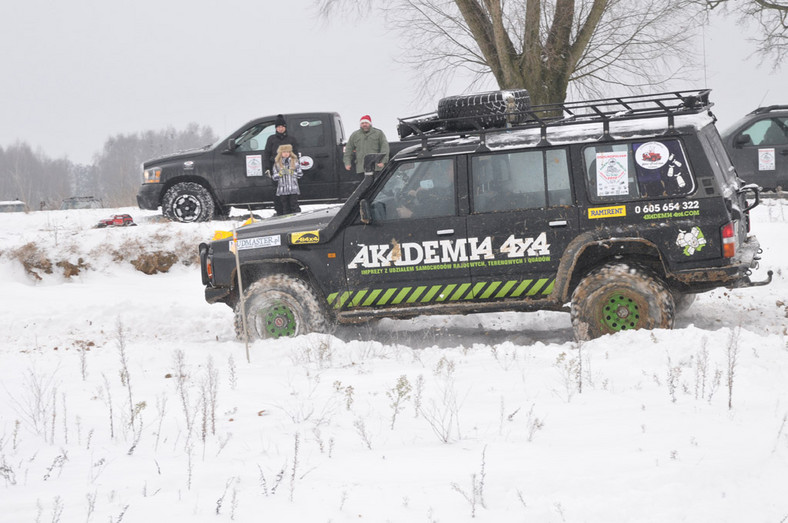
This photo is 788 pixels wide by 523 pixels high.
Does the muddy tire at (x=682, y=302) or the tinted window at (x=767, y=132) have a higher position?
the tinted window at (x=767, y=132)

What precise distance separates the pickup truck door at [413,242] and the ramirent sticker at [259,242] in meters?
0.73

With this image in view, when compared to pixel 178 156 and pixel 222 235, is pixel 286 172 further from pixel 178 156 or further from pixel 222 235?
pixel 222 235

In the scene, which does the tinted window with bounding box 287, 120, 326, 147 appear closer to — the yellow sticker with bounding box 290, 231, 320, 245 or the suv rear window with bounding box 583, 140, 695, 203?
the yellow sticker with bounding box 290, 231, 320, 245

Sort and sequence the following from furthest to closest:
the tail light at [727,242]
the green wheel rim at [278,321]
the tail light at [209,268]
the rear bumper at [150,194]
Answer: the rear bumper at [150,194] < the tail light at [209,268] < the green wheel rim at [278,321] < the tail light at [727,242]

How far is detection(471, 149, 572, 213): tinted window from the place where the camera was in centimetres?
707

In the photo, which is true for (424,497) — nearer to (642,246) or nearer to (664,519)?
(664,519)

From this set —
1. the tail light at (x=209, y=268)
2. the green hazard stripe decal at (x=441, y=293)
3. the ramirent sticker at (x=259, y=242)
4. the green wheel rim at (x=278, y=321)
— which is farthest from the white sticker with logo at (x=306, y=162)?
the green hazard stripe decal at (x=441, y=293)

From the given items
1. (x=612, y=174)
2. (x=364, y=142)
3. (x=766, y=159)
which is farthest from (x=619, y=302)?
(x=766, y=159)

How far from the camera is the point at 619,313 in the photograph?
274 inches

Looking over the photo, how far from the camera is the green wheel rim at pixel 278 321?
7.82m

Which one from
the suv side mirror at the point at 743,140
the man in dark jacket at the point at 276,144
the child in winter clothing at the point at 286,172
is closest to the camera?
the child in winter clothing at the point at 286,172

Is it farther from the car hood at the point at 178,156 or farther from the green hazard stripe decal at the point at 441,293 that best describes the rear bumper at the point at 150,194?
the green hazard stripe decal at the point at 441,293

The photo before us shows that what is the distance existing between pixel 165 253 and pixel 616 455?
9690mm

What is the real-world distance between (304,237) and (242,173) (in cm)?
652
